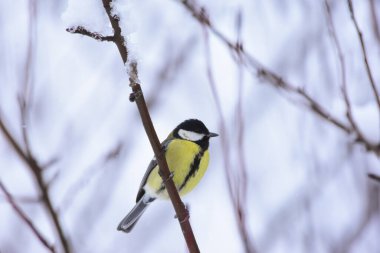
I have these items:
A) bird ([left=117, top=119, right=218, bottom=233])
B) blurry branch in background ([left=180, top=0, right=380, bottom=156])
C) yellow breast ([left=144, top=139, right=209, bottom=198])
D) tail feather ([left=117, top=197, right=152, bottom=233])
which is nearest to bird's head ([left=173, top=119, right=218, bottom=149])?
bird ([left=117, top=119, right=218, bottom=233])

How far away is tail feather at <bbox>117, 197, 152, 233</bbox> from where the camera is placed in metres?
3.32

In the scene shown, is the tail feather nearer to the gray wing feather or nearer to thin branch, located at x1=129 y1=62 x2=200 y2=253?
the gray wing feather

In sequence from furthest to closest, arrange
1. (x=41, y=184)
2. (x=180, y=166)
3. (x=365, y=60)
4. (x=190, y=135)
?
(x=190, y=135) → (x=180, y=166) → (x=365, y=60) → (x=41, y=184)

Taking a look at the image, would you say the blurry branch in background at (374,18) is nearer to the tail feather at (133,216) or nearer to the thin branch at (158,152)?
the thin branch at (158,152)

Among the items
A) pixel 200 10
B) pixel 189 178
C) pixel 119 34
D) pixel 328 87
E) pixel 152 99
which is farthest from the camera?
pixel 189 178

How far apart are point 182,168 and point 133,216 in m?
0.51

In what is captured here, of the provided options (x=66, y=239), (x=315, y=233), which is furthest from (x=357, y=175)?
(x=66, y=239)

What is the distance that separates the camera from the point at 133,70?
132 cm

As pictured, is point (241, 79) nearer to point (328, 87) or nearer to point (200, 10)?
point (200, 10)

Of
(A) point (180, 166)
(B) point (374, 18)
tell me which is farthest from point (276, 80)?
(A) point (180, 166)

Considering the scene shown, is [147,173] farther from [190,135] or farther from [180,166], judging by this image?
[190,135]

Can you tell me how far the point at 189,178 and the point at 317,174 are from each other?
3.51 feet

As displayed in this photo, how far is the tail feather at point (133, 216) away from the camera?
3324mm

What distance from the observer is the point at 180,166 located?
10.2 ft
